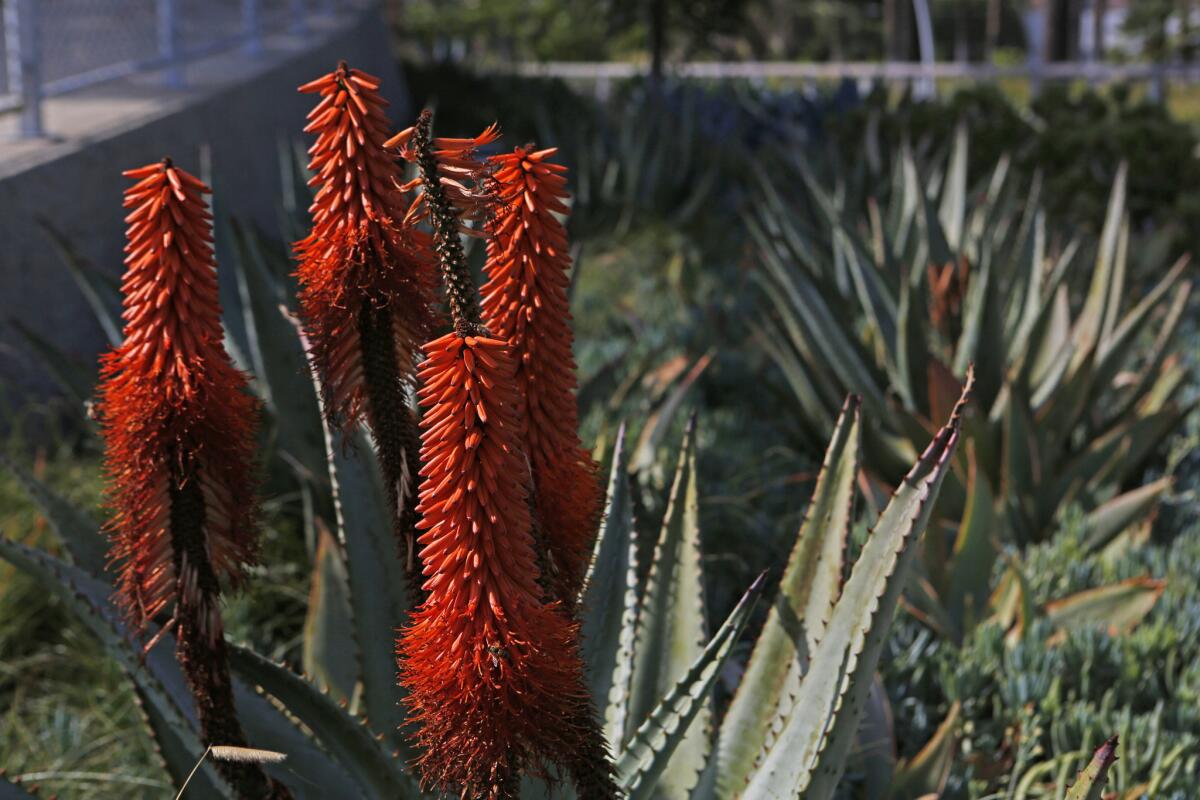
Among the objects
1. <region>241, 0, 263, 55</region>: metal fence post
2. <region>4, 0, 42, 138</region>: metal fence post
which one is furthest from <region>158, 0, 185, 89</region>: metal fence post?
<region>241, 0, 263, 55</region>: metal fence post

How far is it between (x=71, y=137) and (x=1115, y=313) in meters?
3.27

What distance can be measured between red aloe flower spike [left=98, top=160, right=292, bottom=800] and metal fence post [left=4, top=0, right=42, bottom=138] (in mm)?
3363

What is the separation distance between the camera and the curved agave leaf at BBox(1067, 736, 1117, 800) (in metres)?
1.06

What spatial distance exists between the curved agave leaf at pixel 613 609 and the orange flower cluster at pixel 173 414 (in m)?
0.44

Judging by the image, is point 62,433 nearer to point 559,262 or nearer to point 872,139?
point 559,262

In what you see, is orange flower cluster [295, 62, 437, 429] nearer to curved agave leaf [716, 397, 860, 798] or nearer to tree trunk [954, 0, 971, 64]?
curved agave leaf [716, 397, 860, 798]

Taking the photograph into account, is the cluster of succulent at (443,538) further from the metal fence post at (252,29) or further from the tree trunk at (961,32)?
the tree trunk at (961,32)

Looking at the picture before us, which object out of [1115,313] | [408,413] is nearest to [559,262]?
[408,413]

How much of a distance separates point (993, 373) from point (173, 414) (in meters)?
2.50

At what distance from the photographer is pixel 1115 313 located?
3475 mm

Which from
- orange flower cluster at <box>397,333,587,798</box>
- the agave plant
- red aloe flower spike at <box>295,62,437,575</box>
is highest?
red aloe flower spike at <box>295,62,437,575</box>

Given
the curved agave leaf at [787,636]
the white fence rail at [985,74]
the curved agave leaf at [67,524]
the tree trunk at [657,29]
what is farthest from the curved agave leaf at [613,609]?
the tree trunk at [657,29]

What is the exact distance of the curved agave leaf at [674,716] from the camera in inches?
50.1

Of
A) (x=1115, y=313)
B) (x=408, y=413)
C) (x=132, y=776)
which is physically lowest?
(x=132, y=776)
